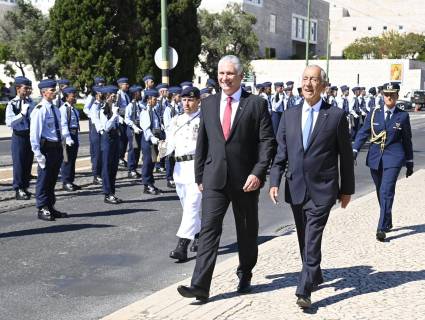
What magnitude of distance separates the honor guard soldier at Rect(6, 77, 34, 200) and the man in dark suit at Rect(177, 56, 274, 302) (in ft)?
19.3

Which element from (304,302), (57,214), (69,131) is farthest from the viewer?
(69,131)

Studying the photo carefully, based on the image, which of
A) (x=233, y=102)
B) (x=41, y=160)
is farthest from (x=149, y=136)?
(x=233, y=102)

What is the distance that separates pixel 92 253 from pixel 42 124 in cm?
235

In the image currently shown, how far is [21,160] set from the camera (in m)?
10.6

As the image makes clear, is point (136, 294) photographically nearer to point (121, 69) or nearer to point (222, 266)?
point (222, 266)

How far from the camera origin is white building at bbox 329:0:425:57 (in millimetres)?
111125

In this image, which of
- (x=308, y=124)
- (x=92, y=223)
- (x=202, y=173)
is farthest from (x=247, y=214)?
(x=92, y=223)

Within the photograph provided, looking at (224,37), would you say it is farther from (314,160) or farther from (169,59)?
(314,160)

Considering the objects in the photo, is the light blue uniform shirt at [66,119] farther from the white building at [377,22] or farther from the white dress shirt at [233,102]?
the white building at [377,22]

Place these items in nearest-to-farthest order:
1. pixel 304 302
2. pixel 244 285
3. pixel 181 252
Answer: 1. pixel 304 302
2. pixel 244 285
3. pixel 181 252

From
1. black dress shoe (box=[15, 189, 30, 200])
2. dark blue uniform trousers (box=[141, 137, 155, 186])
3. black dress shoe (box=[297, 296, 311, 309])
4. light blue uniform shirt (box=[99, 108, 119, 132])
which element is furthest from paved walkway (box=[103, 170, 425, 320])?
black dress shoe (box=[15, 189, 30, 200])

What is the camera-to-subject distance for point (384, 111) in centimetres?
773

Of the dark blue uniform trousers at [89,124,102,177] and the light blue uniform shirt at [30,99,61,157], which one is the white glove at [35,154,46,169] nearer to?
the light blue uniform shirt at [30,99,61,157]

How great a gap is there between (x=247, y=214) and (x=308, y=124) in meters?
0.87
